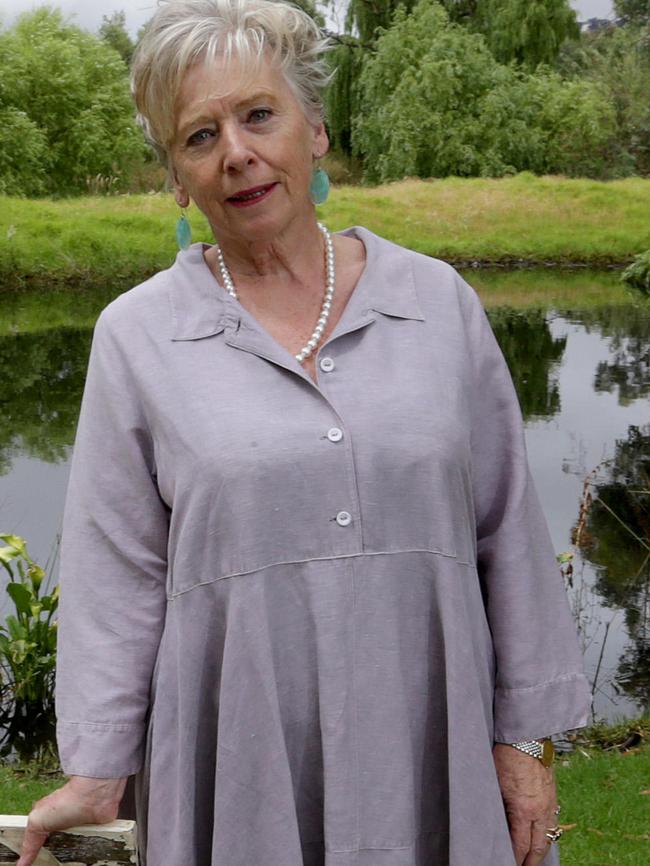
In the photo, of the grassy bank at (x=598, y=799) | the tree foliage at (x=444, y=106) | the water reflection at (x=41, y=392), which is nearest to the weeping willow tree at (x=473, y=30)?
the tree foliage at (x=444, y=106)

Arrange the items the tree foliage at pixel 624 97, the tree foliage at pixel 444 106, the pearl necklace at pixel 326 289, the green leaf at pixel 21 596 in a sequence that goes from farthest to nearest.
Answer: the tree foliage at pixel 624 97
the tree foliage at pixel 444 106
the green leaf at pixel 21 596
the pearl necklace at pixel 326 289

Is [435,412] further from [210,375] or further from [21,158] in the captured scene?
[21,158]

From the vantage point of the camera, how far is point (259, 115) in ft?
5.59

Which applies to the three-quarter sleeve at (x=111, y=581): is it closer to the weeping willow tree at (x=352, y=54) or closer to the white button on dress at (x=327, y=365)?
the white button on dress at (x=327, y=365)

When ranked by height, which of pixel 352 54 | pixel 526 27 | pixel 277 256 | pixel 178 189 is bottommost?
pixel 277 256

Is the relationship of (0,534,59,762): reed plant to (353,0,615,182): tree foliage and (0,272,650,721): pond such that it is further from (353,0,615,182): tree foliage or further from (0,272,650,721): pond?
(353,0,615,182): tree foliage

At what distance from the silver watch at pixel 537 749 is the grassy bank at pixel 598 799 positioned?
6.02ft

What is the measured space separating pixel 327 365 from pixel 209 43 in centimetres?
47

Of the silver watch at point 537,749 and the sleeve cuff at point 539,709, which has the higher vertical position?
the sleeve cuff at point 539,709

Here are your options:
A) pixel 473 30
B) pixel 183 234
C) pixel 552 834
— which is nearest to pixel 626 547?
pixel 552 834

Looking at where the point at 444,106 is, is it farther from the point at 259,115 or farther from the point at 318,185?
the point at 259,115

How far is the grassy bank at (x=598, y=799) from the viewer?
11.4 ft

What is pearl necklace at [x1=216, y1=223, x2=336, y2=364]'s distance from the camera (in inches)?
67.2

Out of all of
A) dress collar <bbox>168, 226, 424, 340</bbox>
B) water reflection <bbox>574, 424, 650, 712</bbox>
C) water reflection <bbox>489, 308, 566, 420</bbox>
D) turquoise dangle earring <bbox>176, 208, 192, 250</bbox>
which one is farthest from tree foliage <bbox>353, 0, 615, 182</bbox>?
dress collar <bbox>168, 226, 424, 340</bbox>
